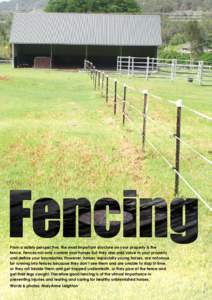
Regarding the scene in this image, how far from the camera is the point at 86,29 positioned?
41.4m

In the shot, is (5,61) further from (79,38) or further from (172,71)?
(172,71)

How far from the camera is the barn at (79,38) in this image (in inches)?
1559

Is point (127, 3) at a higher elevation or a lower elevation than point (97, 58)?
higher

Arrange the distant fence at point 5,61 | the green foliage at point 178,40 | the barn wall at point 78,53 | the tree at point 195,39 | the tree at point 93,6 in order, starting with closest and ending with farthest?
1. the barn wall at point 78,53
2. the distant fence at point 5,61
3. the tree at point 93,6
4. the tree at point 195,39
5. the green foliage at point 178,40

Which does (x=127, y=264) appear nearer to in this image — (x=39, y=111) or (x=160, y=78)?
(x=39, y=111)

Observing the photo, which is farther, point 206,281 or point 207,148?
point 207,148

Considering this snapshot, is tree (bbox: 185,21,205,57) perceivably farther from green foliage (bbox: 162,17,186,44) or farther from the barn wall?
green foliage (bbox: 162,17,186,44)

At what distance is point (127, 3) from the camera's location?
68062 mm

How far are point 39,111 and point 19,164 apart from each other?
537 cm

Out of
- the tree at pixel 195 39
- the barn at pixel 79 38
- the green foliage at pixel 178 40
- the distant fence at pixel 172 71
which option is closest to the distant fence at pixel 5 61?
the barn at pixel 79 38

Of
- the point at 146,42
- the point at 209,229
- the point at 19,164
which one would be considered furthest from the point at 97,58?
the point at 209,229

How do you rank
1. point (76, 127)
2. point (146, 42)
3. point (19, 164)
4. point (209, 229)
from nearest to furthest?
1. point (209, 229)
2. point (19, 164)
3. point (76, 127)
4. point (146, 42)

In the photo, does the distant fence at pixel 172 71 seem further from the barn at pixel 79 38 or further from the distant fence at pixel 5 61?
the distant fence at pixel 5 61

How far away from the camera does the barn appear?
3959 cm
